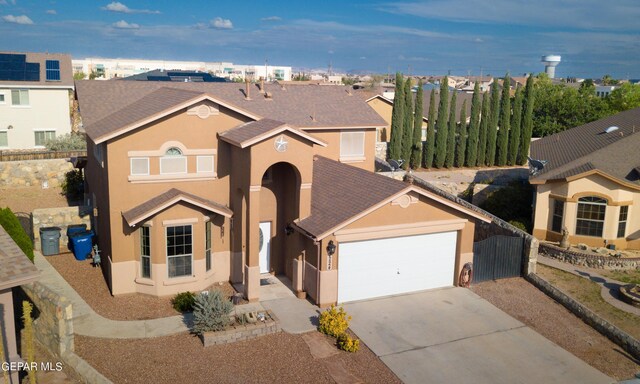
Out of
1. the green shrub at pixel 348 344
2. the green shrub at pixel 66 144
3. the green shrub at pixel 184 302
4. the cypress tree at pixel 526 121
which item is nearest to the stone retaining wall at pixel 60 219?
the green shrub at pixel 184 302

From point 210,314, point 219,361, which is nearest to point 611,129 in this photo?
point 210,314

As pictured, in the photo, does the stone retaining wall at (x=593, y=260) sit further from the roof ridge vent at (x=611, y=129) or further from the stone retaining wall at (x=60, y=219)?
the stone retaining wall at (x=60, y=219)

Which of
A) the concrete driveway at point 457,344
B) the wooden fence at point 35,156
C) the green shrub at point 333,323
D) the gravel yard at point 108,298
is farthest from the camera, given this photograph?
the wooden fence at point 35,156

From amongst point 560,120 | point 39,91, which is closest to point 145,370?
point 39,91

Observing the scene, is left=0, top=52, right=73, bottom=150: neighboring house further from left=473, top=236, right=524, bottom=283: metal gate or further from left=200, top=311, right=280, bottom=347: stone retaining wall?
left=473, top=236, right=524, bottom=283: metal gate

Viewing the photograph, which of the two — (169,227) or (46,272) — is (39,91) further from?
(169,227)

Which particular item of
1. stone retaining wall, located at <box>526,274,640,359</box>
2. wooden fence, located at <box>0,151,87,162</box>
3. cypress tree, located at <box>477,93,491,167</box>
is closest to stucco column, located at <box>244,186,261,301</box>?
stone retaining wall, located at <box>526,274,640,359</box>

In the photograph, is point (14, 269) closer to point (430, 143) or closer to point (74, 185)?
point (74, 185)
